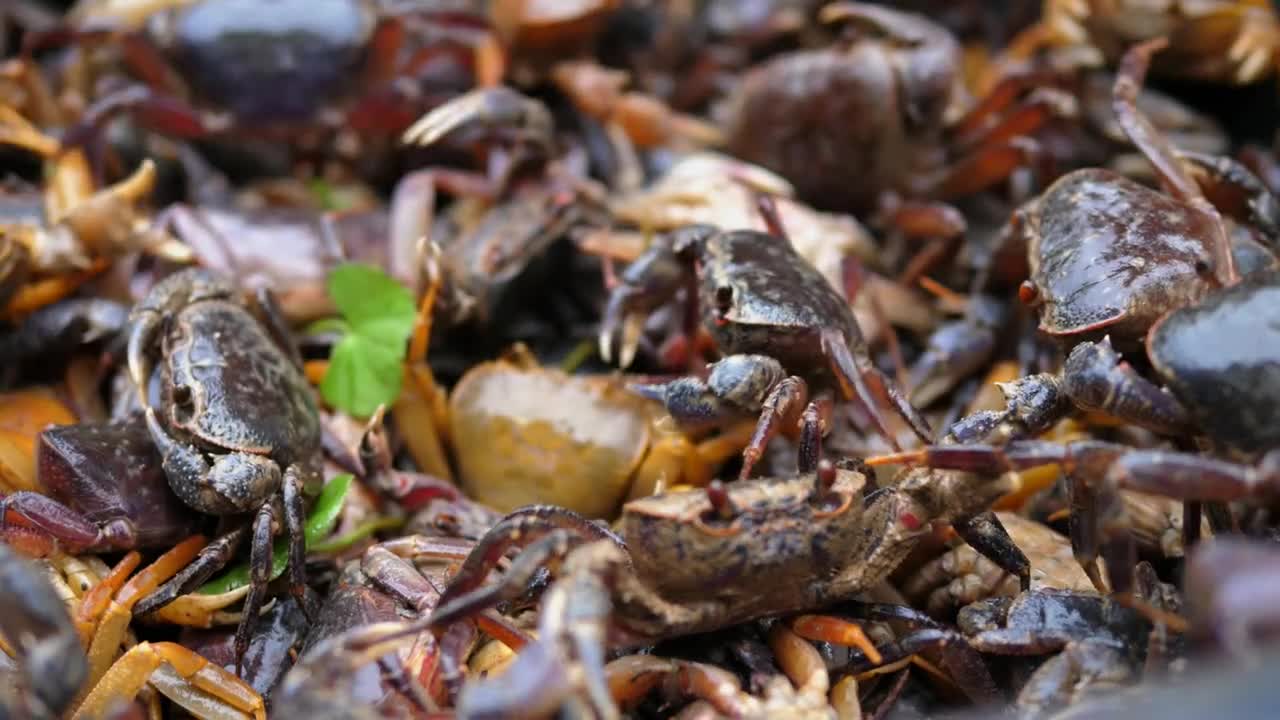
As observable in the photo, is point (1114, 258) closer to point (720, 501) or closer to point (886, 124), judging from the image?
point (720, 501)

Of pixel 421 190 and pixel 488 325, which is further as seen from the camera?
pixel 421 190

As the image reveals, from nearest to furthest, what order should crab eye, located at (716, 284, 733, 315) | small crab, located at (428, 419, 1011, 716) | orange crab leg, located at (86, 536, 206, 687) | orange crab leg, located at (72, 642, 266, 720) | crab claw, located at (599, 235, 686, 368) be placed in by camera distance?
small crab, located at (428, 419, 1011, 716)
orange crab leg, located at (72, 642, 266, 720)
orange crab leg, located at (86, 536, 206, 687)
crab eye, located at (716, 284, 733, 315)
crab claw, located at (599, 235, 686, 368)

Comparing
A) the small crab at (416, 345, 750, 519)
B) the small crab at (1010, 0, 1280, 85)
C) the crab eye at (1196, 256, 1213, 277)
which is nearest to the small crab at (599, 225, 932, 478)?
the small crab at (416, 345, 750, 519)

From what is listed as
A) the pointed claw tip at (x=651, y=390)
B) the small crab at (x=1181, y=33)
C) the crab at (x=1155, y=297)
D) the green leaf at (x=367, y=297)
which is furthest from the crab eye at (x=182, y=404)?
the small crab at (x=1181, y=33)

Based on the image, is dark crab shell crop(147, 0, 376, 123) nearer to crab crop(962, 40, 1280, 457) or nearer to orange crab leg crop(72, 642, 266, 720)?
orange crab leg crop(72, 642, 266, 720)

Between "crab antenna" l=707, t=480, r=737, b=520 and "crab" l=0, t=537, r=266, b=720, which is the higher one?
"crab antenna" l=707, t=480, r=737, b=520

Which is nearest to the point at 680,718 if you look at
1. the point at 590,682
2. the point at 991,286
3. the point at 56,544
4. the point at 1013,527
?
the point at 590,682

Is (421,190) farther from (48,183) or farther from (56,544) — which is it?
(56,544)

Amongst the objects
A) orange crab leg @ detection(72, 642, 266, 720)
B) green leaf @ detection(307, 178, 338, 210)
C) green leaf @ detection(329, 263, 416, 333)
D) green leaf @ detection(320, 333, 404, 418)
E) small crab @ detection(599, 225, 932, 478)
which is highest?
small crab @ detection(599, 225, 932, 478)
